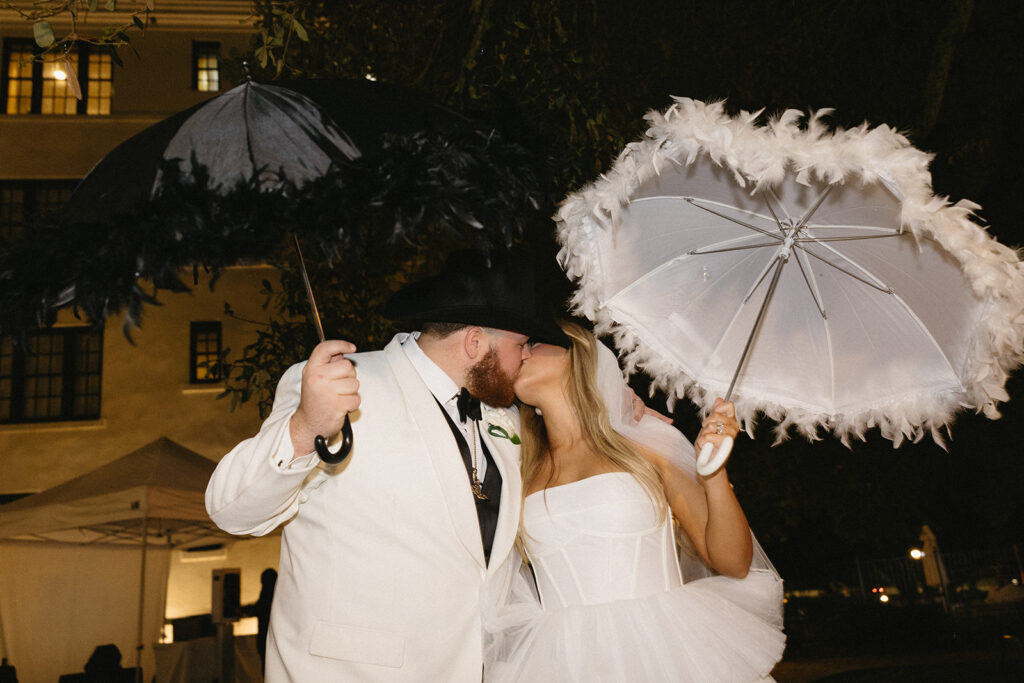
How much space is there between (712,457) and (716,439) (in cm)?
6

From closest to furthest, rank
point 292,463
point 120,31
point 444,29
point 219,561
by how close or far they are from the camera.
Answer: point 292,463 → point 120,31 → point 444,29 → point 219,561

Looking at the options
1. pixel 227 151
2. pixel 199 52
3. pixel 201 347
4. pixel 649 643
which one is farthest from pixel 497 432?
pixel 199 52

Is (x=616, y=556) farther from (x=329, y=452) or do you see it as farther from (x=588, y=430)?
(x=329, y=452)

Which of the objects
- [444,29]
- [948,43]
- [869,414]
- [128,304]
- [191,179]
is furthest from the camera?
[444,29]

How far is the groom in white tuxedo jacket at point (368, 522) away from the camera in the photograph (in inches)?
82.0

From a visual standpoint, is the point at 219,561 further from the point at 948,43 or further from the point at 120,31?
the point at 948,43

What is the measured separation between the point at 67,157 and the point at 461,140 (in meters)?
15.9

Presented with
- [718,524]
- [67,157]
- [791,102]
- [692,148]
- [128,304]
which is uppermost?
[67,157]

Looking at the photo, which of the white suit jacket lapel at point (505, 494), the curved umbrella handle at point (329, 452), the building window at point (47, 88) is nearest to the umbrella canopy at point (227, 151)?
the curved umbrella handle at point (329, 452)

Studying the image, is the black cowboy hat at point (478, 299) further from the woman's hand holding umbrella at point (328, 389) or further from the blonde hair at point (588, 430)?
the woman's hand holding umbrella at point (328, 389)

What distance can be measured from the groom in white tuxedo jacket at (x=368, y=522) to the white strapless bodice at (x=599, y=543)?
1.53ft

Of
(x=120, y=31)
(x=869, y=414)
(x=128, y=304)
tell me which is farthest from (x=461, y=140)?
(x=120, y=31)

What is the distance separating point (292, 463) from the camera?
2.08 m

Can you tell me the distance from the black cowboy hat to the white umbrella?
0.22 meters
